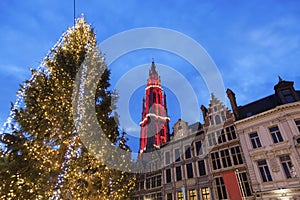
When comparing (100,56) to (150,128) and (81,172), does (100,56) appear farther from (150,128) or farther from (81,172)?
(150,128)

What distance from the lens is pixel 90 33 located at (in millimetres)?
12359

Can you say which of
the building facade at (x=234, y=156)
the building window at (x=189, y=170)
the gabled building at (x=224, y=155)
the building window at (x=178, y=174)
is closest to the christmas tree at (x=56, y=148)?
the building facade at (x=234, y=156)

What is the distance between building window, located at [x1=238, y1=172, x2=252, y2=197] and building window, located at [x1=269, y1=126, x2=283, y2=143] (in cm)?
374

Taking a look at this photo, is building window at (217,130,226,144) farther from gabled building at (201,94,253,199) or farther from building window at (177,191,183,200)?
building window at (177,191,183,200)

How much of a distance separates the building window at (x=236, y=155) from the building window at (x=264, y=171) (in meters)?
1.45

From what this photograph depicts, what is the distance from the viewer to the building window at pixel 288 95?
53.9ft

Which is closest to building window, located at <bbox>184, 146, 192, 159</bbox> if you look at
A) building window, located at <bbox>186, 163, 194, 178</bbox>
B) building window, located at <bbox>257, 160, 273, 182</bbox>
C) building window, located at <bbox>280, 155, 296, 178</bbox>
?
building window, located at <bbox>186, 163, 194, 178</bbox>

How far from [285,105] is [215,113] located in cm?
626

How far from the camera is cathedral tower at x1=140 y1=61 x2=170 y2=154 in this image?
148 ft

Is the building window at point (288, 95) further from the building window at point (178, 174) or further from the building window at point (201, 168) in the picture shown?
the building window at point (178, 174)

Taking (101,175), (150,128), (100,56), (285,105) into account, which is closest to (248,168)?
(285,105)

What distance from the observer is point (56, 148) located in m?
8.84

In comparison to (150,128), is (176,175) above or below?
below

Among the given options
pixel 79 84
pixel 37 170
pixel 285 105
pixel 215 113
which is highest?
pixel 215 113
